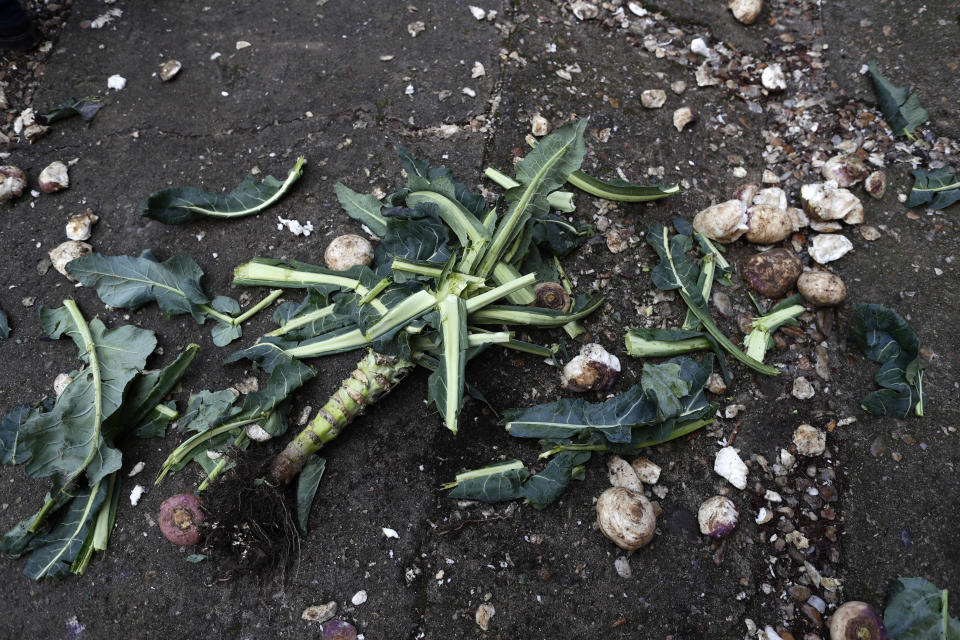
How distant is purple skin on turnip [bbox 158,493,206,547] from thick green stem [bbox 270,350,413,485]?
295 mm

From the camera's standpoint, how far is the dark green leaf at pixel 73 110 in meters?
2.95

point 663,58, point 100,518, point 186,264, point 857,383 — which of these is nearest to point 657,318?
point 857,383

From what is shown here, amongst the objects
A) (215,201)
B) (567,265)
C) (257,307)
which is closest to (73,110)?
(215,201)

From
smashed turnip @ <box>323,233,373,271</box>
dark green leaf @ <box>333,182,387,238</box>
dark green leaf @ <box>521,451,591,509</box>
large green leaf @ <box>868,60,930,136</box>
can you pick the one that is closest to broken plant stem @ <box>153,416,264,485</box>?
smashed turnip @ <box>323,233,373,271</box>

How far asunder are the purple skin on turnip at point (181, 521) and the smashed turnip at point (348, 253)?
1024mm

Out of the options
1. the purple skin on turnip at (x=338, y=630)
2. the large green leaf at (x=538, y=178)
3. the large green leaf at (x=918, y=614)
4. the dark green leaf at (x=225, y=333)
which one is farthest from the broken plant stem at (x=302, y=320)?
the large green leaf at (x=918, y=614)

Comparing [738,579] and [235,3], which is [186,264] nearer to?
[235,3]

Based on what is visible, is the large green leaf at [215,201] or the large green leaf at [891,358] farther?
the large green leaf at [215,201]

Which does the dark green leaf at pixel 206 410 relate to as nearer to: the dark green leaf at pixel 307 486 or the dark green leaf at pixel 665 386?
the dark green leaf at pixel 307 486

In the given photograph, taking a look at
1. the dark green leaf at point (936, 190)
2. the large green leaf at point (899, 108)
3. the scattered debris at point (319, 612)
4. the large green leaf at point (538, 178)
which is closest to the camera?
the scattered debris at point (319, 612)

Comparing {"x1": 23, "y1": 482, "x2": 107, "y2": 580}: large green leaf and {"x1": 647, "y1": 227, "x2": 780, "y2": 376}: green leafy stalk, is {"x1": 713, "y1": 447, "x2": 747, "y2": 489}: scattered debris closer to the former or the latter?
{"x1": 647, "y1": 227, "x2": 780, "y2": 376}: green leafy stalk

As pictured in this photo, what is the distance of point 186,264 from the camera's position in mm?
2449

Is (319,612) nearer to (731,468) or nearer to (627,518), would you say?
(627,518)

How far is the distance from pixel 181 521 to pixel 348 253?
1142mm
